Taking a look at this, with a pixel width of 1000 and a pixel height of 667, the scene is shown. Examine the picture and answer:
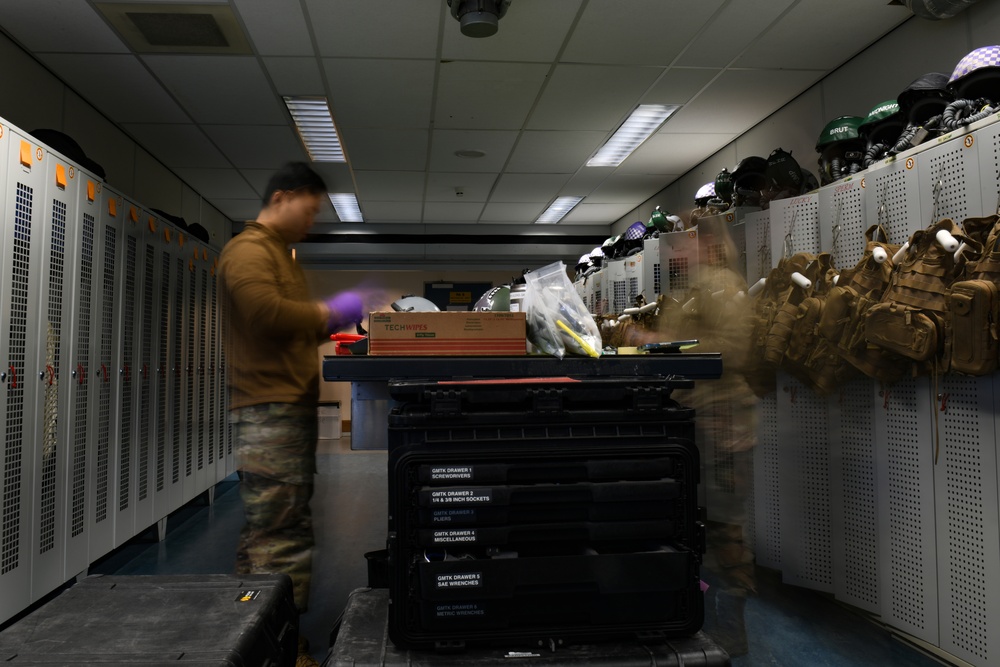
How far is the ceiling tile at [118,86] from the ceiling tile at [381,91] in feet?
4.12

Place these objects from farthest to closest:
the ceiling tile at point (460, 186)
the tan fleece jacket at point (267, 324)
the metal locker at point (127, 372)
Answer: the ceiling tile at point (460, 186), the metal locker at point (127, 372), the tan fleece jacket at point (267, 324)

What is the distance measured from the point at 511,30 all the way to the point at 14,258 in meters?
2.80

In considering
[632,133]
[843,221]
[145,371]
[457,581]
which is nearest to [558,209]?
[632,133]

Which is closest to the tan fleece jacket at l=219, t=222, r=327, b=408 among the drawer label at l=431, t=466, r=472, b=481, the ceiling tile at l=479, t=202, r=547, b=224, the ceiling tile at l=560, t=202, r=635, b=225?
the drawer label at l=431, t=466, r=472, b=481

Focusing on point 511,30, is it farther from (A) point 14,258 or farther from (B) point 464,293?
(B) point 464,293

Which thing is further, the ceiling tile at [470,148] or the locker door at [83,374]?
the ceiling tile at [470,148]

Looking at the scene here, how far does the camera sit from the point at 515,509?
3.78 feet

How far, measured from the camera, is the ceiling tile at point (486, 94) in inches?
162

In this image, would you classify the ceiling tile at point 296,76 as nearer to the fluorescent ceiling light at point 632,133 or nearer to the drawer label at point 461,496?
the fluorescent ceiling light at point 632,133

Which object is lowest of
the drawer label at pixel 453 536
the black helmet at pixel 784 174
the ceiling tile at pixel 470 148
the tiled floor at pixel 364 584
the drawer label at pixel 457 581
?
the tiled floor at pixel 364 584

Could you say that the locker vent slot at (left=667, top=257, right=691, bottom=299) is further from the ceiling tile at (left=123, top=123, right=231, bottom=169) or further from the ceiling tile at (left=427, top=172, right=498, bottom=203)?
the ceiling tile at (left=123, top=123, right=231, bottom=169)

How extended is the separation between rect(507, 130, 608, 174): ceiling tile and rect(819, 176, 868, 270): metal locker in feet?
9.06

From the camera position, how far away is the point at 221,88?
171 inches

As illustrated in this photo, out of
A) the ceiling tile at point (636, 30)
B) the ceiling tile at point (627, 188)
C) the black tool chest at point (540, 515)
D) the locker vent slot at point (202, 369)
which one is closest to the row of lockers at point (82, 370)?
the locker vent slot at point (202, 369)
